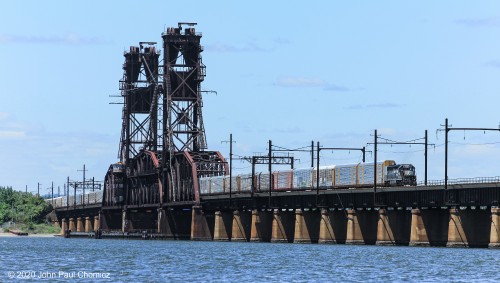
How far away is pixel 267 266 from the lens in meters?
101

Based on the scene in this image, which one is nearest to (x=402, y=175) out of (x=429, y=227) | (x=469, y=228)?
(x=429, y=227)

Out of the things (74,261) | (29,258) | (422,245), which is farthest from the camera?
(422,245)

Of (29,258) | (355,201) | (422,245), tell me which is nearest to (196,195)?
(355,201)

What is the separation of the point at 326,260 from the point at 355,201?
37698mm

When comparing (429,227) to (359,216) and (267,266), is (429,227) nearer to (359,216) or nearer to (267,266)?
(359,216)

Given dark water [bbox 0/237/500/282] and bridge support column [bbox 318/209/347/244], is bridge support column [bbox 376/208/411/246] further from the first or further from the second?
bridge support column [bbox 318/209/347/244]

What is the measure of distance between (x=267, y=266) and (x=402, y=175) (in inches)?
1864

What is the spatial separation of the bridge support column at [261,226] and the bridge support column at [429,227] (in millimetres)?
37270

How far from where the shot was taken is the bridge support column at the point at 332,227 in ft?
507

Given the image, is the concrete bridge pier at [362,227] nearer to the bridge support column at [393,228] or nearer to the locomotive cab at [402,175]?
the bridge support column at [393,228]

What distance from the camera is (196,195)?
18788cm

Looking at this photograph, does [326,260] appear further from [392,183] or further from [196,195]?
[196,195]

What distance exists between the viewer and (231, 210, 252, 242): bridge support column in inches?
7018

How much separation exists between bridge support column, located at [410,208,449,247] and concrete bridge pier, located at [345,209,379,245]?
39.4ft
